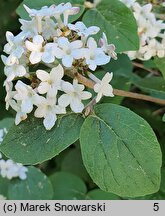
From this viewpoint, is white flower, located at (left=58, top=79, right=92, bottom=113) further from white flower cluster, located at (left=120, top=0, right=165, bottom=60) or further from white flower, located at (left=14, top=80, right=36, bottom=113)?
white flower cluster, located at (left=120, top=0, right=165, bottom=60)

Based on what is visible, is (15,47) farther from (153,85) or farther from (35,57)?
(153,85)

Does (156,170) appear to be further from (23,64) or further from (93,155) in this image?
(23,64)

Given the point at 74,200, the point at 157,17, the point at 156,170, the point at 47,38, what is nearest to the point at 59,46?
the point at 47,38

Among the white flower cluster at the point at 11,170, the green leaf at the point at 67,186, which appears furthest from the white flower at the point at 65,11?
the green leaf at the point at 67,186

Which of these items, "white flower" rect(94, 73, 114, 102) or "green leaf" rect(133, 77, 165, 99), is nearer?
"white flower" rect(94, 73, 114, 102)

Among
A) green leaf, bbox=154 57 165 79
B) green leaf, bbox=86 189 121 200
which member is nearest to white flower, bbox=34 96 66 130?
green leaf, bbox=154 57 165 79
